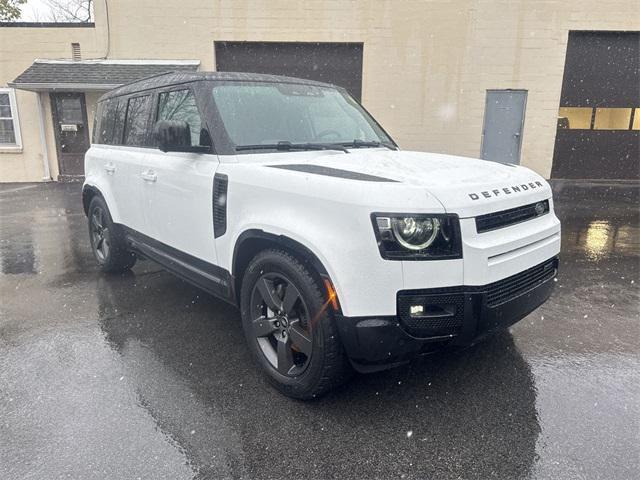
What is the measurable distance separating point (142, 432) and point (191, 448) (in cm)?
33

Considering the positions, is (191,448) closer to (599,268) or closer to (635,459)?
(635,459)

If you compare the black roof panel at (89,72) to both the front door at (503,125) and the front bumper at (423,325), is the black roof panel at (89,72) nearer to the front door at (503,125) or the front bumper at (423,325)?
the front door at (503,125)

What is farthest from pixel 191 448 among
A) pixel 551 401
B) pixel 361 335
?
pixel 551 401

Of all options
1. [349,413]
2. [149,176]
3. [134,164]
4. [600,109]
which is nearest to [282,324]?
[349,413]

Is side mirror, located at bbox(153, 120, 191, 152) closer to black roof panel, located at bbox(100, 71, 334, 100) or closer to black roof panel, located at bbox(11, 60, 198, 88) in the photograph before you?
black roof panel, located at bbox(100, 71, 334, 100)

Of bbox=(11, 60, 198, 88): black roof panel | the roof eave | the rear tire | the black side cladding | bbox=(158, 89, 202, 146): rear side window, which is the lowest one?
the rear tire

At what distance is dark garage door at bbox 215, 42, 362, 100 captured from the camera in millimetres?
13391

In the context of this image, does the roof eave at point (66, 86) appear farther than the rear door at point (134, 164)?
Yes

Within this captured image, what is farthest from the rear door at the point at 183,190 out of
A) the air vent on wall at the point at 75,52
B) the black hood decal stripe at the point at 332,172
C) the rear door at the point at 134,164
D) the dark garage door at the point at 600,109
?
the dark garage door at the point at 600,109

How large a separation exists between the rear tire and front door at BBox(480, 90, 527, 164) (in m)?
11.5

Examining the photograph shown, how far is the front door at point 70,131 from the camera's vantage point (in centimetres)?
1359

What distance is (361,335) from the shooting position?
233cm

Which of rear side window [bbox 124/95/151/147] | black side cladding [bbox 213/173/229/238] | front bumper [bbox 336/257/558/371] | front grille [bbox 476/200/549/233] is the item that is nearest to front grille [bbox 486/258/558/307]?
front bumper [bbox 336/257/558/371]

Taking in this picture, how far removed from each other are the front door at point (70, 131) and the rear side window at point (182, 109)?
11.5 meters
